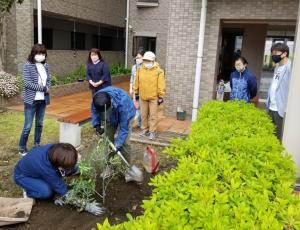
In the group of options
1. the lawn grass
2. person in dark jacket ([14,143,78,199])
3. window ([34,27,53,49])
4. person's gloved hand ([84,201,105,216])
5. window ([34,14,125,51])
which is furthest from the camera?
window ([34,14,125,51])

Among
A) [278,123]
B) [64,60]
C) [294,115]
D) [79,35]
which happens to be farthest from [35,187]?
[79,35]

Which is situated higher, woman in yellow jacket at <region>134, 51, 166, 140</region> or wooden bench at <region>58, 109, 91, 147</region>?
woman in yellow jacket at <region>134, 51, 166, 140</region>

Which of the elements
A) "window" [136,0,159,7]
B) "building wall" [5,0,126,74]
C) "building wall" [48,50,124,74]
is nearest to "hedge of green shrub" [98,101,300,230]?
"building wall" [5,0,126,74]

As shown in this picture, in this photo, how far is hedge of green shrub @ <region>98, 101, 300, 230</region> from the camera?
172 centimetres

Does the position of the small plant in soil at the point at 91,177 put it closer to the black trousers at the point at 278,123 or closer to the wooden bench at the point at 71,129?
the wooden bench at the point at 71,129

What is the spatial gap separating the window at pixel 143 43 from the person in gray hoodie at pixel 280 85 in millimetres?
13282

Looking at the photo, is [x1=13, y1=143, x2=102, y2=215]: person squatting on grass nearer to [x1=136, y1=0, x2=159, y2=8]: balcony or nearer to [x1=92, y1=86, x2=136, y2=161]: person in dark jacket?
[x1=92, y1=86, x2=136, y2=161]: person in dark jacket

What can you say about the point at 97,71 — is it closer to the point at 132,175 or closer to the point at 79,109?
the point at 79,109

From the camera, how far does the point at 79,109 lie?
9.09 m

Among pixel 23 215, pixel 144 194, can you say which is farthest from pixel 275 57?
pixel 23 215

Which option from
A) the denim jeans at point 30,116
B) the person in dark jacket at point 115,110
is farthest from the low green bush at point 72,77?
the person in dark jacket at point 115,110

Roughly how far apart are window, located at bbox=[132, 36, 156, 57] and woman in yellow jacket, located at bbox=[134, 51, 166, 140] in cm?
1144

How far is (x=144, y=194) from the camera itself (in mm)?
4137

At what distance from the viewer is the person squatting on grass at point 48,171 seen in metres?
3.30
